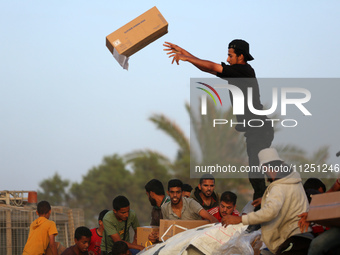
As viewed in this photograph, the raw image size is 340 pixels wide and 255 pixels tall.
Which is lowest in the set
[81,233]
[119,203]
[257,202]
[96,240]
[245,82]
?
[96,240]

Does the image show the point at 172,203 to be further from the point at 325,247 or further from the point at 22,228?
the point at 22,228

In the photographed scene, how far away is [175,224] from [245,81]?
189 centimetres

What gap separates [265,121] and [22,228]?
8.14 m

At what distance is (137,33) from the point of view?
9.20m

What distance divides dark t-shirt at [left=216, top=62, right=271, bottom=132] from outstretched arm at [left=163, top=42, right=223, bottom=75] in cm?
8

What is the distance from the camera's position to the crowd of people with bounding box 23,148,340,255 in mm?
6652

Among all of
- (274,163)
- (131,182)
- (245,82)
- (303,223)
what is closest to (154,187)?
(245,82)

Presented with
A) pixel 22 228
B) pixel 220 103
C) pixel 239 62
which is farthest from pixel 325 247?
pixel 22 228

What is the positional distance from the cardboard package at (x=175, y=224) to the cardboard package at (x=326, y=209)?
2.17 metres

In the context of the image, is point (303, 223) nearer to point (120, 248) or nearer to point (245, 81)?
point (245, 81)

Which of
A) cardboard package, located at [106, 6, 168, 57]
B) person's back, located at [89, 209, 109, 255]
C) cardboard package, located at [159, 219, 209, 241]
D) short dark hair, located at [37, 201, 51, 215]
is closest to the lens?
cardboard package, located at [159, 219, 209, 241]

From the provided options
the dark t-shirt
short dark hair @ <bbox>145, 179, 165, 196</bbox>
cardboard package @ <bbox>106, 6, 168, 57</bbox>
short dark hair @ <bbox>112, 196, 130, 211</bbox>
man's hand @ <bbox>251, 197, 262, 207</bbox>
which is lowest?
man's hand @ <bbox>251, 197, 262, 207</bbox>

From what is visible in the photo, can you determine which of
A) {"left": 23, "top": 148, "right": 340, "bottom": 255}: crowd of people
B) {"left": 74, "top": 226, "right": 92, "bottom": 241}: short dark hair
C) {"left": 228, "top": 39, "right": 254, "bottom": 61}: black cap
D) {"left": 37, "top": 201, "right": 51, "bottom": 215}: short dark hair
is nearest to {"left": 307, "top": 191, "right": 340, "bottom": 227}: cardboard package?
{"left": 23, "top": 148, "right": 340, "bottom": 255}: crowd of people

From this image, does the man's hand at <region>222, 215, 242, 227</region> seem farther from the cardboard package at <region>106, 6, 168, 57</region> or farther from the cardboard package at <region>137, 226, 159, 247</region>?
the cardboard package at <region>106, 6, 168, 57</region>
